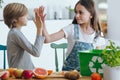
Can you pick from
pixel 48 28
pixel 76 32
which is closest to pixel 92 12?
pixel 76 32

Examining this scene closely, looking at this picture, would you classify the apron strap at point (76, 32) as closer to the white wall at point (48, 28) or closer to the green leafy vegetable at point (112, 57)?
the green leafy vegetable at point (112, 57)

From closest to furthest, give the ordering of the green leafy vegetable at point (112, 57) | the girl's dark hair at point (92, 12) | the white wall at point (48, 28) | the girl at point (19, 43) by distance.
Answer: the green leafy vegetable at point (112, 57), the girl at point (19, 43), the girl's dark hair at point (92, 12), the white wall at point (48, 28)

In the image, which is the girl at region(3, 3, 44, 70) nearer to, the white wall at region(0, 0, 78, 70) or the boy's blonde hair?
the boy's blonde hair

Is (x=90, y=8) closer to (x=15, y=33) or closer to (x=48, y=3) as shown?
(x=15, y=33)

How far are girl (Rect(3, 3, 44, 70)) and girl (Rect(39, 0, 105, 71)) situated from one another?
0.10 meters

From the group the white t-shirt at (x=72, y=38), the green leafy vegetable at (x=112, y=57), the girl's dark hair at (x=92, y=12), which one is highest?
the girl's dark hair at (x=92, y=12)

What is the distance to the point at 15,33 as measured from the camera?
71.7 inches

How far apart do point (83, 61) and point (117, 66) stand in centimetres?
26

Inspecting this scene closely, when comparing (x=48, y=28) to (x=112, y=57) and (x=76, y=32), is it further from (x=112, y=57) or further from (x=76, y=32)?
(x=112, y=57)

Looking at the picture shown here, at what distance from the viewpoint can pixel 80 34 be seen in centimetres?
185

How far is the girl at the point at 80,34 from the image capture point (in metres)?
1.80

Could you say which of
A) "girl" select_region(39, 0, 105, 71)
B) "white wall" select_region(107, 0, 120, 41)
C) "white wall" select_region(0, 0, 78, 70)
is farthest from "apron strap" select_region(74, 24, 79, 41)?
"white wall" select_region(107, 0, 120, 41)

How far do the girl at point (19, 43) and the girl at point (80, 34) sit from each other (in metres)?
0.10

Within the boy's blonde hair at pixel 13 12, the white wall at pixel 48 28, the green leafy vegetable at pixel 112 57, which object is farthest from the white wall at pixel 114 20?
the green leafy vegetable at pixel 112 57
